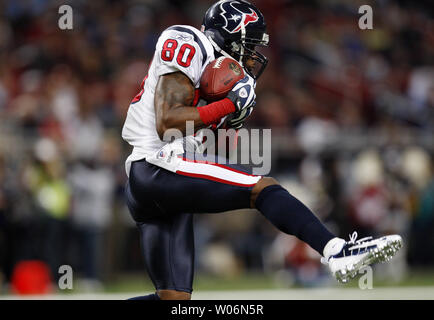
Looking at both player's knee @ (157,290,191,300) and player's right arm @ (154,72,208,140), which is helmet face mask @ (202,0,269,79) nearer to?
player's right arm @ (154,72,208,140)

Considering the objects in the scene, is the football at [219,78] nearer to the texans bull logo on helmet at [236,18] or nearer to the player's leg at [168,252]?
the texans bull logo on helmet at [236,18]

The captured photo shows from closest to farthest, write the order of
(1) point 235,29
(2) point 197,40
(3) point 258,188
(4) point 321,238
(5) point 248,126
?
(4) point 321,238 < (3) point 258,188 < (2) point 197,40 < (1) point 235,29 < (5) point 248,126

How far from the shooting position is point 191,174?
3.90m

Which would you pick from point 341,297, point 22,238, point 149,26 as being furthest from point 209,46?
point 149,26

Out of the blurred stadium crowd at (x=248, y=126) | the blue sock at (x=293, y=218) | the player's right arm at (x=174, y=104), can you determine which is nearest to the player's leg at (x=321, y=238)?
the blue sock at (x=293, y=218)

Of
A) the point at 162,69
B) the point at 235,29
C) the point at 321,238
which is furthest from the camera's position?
the point at 235,29

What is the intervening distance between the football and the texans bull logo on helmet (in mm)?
239

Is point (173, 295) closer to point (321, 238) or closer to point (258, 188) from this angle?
point (258, 188)

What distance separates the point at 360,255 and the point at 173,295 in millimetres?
1250

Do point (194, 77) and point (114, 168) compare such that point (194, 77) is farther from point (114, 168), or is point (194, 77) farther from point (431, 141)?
point (431, 141)

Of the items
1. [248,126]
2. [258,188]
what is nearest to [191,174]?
[258,188]

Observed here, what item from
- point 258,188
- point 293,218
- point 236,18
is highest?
point 236,18

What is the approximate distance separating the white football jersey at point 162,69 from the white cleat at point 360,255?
1.08 metres

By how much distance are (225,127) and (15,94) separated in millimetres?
6176
